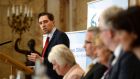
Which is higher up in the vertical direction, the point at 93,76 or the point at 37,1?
the point at 37,1

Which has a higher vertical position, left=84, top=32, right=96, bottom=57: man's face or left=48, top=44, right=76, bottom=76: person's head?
left=84, top=32, right=96, bottom=57: man's face

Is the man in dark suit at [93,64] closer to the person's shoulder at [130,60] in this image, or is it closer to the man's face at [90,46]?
the man's face at [90,46]

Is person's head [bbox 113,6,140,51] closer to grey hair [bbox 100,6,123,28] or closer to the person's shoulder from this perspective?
grey hair [bbox 100,6,123,28]

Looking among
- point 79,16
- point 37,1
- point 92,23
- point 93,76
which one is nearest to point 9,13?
point 37,1

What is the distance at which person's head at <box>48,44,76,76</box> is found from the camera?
3.24 m

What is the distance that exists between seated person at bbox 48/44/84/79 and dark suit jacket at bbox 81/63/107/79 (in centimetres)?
29

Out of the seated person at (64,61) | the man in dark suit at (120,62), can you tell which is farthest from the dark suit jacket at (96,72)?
the man in dark suit at (120,62)

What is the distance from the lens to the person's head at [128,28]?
4.80ft

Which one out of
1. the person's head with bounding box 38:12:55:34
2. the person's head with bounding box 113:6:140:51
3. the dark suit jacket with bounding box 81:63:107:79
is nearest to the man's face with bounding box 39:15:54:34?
the person's head with bounding box 38:12:55:34

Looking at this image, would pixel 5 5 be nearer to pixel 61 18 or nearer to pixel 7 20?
pixel 7 20

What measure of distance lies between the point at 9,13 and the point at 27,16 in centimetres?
49

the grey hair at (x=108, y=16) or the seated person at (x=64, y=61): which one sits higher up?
the grey hair at (x=108, y=16)

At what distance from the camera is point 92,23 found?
5.64 m

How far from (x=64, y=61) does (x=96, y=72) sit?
516mm
